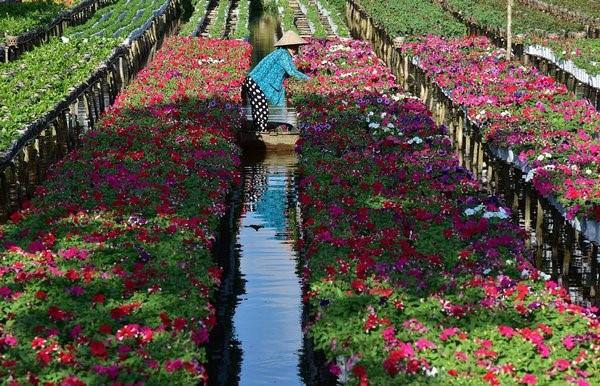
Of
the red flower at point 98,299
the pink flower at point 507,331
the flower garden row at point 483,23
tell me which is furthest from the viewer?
the flower garden row at point 483,23

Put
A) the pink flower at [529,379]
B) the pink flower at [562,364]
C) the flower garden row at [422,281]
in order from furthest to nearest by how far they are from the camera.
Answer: the flower garden row at [422,281] < the pink flower at [562,364] < the pink flower at [529,379]

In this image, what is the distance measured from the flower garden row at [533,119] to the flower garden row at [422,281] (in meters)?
1.05

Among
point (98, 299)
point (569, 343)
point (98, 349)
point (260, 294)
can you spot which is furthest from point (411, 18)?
point (98, 349)

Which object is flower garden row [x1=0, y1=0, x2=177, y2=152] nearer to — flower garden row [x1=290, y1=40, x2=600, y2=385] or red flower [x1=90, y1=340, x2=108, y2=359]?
flower garden row [x1=290, y1=40, x2=600, y2=385]

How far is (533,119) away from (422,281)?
349 inches

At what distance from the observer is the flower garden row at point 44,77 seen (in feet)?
69.1

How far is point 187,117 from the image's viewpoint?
20797 mm

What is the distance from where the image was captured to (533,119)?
1936 centimetres

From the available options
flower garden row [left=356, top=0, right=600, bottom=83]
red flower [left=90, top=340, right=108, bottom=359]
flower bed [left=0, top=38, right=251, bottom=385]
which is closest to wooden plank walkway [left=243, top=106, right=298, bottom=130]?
flower bed [left=0, top=38, right=251, bottom=385]

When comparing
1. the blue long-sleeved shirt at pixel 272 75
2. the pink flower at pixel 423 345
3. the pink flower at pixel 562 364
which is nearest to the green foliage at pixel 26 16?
the blue long-sleeved shirt at pixel 272 75

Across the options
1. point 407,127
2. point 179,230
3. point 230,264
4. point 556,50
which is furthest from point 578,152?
point 556,50

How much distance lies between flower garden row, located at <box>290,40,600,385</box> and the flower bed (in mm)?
1199

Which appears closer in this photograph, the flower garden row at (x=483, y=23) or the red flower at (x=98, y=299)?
the red flower at (x=98, y=299)

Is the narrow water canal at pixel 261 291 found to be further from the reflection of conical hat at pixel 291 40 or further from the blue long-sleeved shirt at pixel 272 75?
the reflection of conical hat at pixel 291 40
